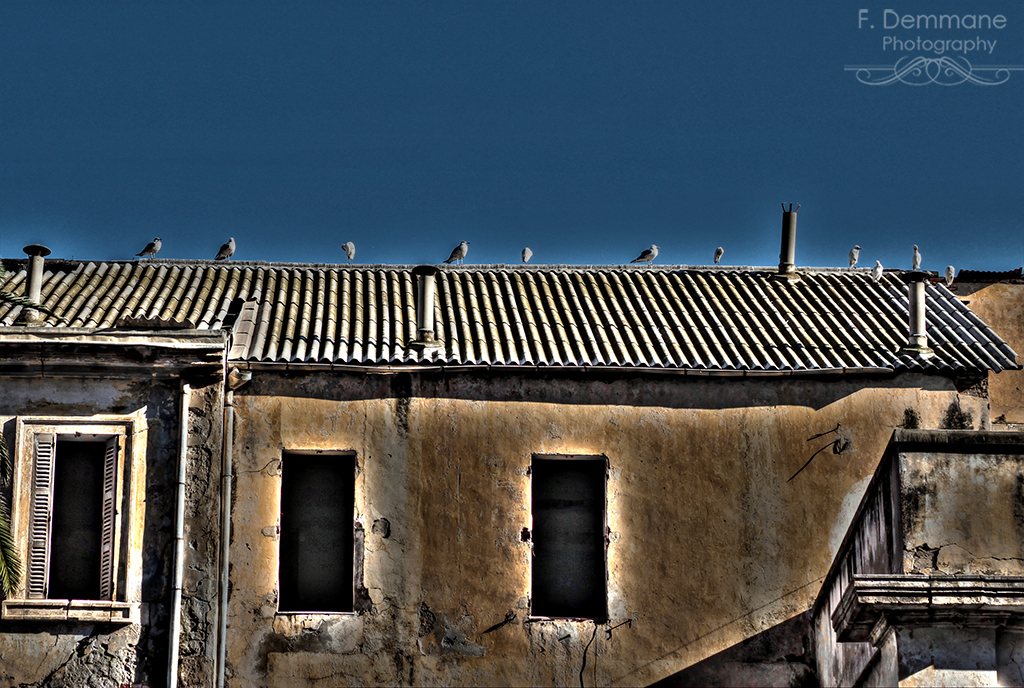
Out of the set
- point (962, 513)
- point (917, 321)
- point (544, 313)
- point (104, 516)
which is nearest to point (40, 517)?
point (104, 516)

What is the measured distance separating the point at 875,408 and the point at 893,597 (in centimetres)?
535

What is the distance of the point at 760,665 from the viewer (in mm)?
14391

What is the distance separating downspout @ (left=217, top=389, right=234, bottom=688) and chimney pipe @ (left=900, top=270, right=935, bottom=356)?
788 centimetres

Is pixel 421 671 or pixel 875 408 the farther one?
pixel 875 408

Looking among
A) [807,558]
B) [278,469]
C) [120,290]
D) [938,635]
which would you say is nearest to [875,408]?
[807,558]

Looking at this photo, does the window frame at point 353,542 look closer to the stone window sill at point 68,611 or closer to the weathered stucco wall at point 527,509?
the weathered stucco wall at point 527,509

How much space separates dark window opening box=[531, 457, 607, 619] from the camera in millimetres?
14664

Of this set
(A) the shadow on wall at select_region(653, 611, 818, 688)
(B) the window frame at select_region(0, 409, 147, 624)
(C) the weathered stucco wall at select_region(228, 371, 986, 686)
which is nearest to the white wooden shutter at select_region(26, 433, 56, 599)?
(B) the window frame at select_region(0, 409, 147, 624)

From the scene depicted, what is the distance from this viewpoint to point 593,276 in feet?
60.3

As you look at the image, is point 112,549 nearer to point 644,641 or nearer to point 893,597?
point 644,641

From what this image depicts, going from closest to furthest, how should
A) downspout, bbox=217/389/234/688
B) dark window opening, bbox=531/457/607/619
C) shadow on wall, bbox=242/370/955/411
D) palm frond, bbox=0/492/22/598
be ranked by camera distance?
1. palm frond, bbox=0/492/22/598
2. downspout, bbox=217/389/234/688
3. dark window opening, bbox=531/457/607/619
4. shadow on wall, bbox=242/370/955/411


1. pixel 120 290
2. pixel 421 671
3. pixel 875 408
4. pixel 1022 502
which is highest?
pixel 120 290

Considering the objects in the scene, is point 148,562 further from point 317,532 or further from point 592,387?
point 592,387

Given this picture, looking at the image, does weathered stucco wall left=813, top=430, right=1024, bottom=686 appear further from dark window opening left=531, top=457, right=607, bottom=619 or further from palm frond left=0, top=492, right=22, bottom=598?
palm frond left=0, top=492, right=22, bottom=598
